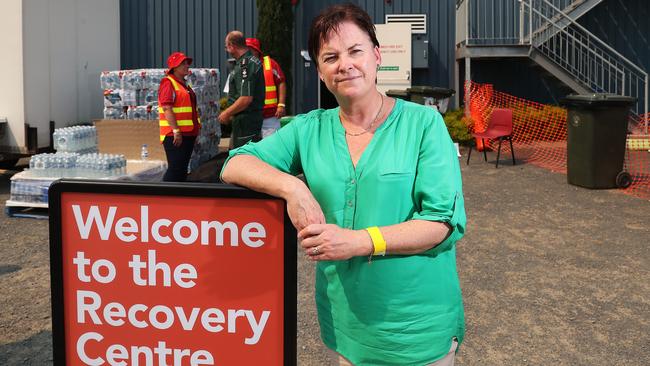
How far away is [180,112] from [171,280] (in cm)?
692

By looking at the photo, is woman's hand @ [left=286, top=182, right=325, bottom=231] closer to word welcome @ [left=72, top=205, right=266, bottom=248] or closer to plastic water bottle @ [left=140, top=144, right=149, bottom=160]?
word welcome @ [left=72, top=205, right=266, bottom=248]

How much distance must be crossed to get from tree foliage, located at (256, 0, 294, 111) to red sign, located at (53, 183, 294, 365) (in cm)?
1587

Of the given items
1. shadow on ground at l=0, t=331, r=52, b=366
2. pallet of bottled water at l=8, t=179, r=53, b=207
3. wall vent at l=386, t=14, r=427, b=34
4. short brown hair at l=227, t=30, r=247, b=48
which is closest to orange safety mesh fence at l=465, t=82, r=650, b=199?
wall vent at l=386, t=14, r=427, b=34

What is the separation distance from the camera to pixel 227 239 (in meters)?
2.18

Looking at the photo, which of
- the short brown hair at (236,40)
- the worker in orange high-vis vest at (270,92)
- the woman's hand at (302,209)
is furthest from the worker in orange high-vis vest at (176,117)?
the woman's hand at (302,209)

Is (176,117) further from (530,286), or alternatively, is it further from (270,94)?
(530,286)

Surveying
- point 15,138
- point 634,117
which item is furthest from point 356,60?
point 634,117

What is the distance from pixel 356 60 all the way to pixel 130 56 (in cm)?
1835

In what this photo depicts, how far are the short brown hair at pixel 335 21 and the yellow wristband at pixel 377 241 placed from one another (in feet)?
1.93

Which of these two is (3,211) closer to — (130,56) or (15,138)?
(15,138)

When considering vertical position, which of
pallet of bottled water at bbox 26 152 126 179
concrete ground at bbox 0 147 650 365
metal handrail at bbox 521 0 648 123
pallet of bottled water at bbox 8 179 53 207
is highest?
metal handrail at bbox 521 0 648 123

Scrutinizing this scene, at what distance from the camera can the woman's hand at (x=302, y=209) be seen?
1991mm

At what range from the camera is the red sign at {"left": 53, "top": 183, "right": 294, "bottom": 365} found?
2.17 m

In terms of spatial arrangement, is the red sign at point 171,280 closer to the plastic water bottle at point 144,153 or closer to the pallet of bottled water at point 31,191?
the pallet of bottled water at point 31,191
